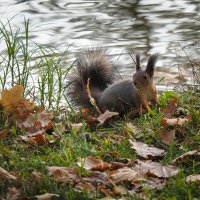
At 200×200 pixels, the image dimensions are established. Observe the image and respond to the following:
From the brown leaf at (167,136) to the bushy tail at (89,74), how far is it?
147 centimetres

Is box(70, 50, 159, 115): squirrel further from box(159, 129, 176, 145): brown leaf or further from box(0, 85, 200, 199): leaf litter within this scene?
box(159, 129, 176, 145): brown leaf

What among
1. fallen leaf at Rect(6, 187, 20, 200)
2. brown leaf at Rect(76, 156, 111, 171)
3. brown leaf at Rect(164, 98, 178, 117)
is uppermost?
fallen leaf at Rect(6, 187, 20, 200)

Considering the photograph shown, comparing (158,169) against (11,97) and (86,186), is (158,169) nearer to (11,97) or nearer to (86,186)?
(86,186)

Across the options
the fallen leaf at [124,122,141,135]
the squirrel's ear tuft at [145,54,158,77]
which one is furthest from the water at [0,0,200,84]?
the fallen leaf at [124,122,141,135]

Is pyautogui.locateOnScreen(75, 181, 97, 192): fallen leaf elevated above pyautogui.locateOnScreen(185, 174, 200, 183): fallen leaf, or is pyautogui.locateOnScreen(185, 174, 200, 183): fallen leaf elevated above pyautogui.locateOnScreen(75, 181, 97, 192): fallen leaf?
pyautogui.locateOnScreen(75, 181, 97, 192): fallen leaf

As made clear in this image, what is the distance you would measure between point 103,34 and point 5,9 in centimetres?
153

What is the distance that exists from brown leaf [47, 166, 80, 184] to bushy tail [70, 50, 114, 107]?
1993 mm

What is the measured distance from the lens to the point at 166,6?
9.84 m

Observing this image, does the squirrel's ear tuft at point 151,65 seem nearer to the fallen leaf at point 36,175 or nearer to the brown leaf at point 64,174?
the brown leaf at point 64,174

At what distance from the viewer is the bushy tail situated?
6.09 meters

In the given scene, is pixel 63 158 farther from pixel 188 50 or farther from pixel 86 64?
pixel 188 50

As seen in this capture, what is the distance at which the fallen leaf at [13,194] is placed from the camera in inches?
151

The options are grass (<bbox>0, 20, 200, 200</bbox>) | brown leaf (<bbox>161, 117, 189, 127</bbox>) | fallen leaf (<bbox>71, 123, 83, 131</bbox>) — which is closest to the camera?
grass (<bbox>0, 20, 200, 200</bbox>)

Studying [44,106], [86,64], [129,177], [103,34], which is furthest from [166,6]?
[129,177]
